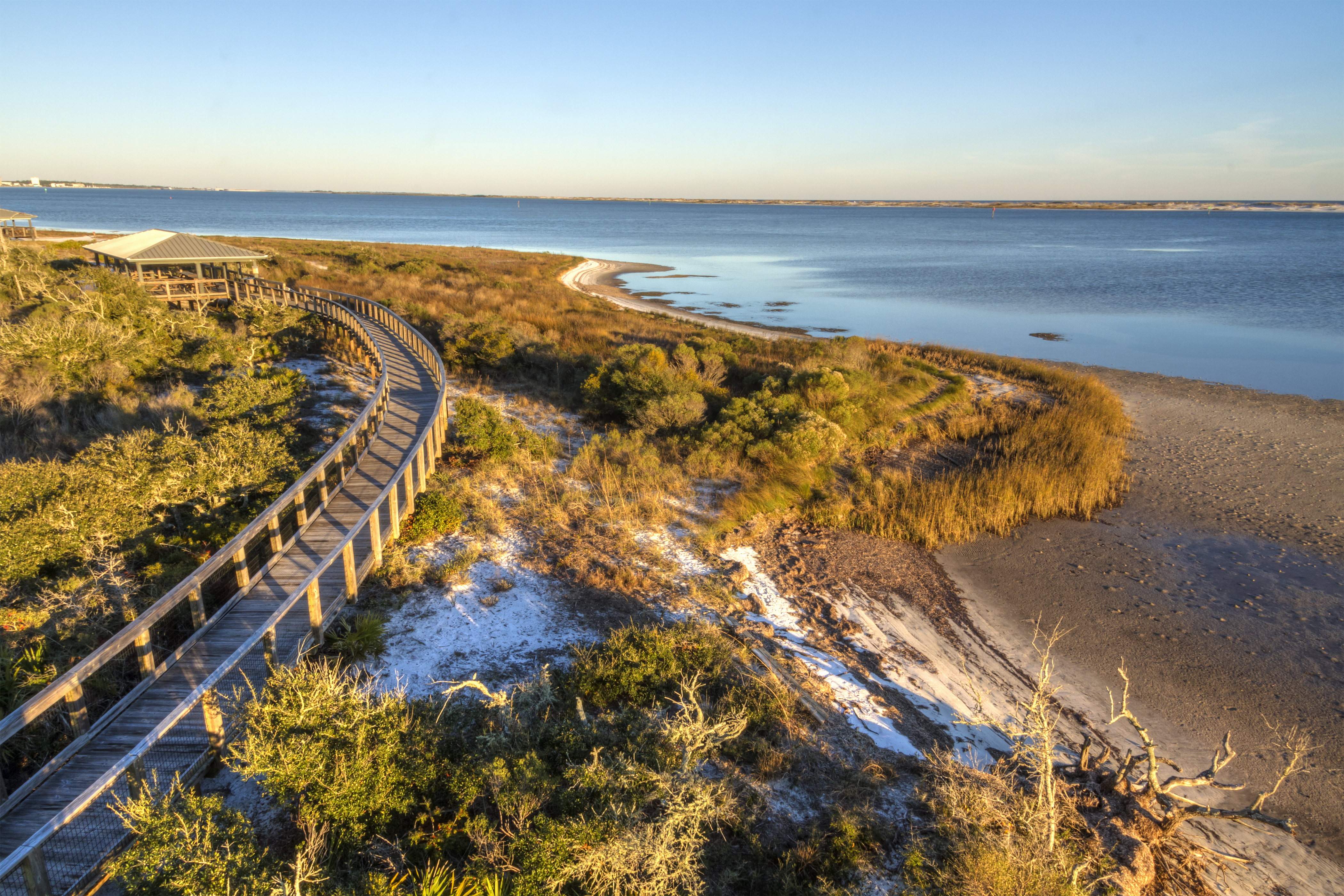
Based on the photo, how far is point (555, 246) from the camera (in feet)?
270

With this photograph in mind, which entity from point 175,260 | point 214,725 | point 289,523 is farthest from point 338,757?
point 175,260

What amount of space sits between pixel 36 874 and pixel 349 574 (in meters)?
4.20

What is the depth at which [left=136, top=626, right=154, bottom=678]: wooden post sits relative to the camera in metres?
5.64

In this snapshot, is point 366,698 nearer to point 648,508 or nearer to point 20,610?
point 20,610

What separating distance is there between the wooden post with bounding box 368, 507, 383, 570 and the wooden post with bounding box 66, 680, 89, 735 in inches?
139

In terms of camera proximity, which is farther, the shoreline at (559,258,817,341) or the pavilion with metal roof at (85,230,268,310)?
the shoreline at (559,258,817,341)

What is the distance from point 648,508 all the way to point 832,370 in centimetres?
868

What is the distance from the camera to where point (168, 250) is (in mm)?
22109

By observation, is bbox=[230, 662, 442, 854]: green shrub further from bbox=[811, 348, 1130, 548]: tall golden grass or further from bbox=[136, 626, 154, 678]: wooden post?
bbox=[811, 348, 1130, 548]: tall golden grass

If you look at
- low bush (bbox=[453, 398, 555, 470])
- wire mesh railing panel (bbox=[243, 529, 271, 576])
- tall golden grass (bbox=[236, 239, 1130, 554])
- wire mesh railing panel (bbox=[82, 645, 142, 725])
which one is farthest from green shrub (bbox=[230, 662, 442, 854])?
low bush (bbox=[453, 398, 555, 470])

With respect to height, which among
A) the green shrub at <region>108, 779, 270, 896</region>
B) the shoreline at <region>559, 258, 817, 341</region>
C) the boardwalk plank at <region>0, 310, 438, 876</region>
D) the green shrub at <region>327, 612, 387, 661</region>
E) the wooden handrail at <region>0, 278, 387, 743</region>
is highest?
the shoreline at <region>559, 258, 817, 341</region>

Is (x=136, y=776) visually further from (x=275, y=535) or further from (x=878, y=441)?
(x=878, y=441)

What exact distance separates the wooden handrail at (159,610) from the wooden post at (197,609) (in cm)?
9

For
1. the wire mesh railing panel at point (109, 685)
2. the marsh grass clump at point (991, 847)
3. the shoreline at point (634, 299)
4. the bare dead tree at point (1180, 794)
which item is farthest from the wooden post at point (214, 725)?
the shoreline at point (634, 299)
